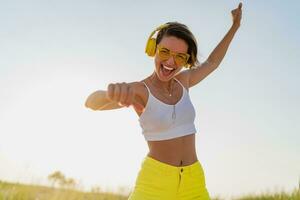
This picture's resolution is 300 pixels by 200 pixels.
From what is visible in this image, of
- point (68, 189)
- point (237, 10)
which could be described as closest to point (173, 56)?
point (237, 10)

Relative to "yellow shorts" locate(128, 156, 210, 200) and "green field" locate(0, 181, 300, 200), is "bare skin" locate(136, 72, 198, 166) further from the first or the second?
"green field" locate(0, 181, 300, 200)

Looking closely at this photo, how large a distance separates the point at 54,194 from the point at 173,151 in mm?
6543

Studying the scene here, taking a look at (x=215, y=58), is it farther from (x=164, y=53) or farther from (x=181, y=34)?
(x=164, y=53)

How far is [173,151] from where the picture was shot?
4523mm

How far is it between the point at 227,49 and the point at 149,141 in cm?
203

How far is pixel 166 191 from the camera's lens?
14.3 ft

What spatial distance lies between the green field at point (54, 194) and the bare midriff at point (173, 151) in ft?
16.6

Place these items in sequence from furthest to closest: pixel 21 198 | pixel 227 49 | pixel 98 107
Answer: pixel 21 198, pixel 227 49, pixel 98 107

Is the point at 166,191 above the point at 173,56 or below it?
below

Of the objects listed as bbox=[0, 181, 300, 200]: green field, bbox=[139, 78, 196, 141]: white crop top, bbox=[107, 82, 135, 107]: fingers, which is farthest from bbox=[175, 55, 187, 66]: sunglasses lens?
bbox=[0, 181, 300, 200]: green field

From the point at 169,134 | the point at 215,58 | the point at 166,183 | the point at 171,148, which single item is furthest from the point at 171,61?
the point at 215,58

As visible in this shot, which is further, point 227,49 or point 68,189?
point 68,189

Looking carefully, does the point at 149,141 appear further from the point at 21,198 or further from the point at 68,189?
the point at 68,189

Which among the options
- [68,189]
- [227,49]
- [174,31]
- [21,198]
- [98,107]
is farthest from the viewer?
[68,189]
